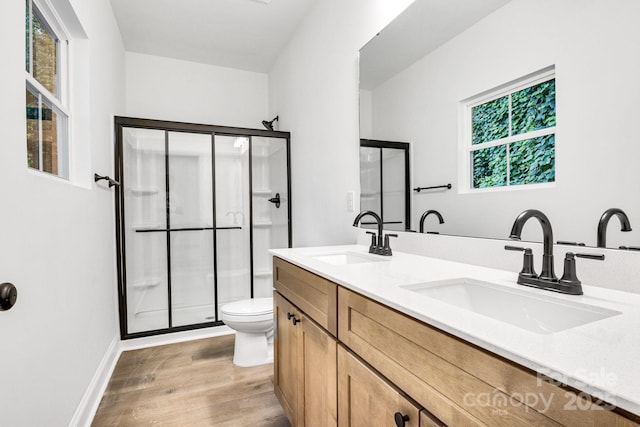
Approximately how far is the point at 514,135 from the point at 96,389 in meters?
2.41

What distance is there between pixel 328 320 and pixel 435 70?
114cm

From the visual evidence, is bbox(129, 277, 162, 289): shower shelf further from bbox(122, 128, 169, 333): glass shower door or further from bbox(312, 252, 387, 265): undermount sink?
bbox(312, 252, 387, 265): undermount sink

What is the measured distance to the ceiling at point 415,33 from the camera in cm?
129

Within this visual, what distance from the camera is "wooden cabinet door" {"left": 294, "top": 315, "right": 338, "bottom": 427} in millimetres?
1094

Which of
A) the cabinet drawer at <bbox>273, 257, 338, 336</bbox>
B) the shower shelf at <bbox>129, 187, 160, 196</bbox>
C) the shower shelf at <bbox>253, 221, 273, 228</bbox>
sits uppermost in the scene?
the shower shelf at <bbox>129, 187, 160, 196</bbox>

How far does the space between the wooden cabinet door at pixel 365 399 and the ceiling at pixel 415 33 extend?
4.22ft

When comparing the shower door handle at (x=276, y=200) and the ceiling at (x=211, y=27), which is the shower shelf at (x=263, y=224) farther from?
the ceiling at (x=211, y=27)

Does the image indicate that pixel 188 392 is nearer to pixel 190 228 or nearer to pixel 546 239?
pixel 190 228

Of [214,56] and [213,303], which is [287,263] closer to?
[213,303]

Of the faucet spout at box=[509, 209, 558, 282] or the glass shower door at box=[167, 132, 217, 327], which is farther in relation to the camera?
the glass shower door at box=[167, 132, 217, 327]

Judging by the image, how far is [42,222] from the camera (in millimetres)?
1210

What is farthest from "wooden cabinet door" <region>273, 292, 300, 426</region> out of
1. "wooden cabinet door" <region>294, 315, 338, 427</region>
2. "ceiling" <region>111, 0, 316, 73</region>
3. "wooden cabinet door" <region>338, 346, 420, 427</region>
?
"ceiling" <region>111, 0, 316, 73</region>

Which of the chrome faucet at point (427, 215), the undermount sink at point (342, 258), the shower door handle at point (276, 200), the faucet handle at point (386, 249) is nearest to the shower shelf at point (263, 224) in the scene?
the shower door handle at point (276, 200)

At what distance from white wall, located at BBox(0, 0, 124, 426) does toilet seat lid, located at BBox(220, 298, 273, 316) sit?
0.78m
